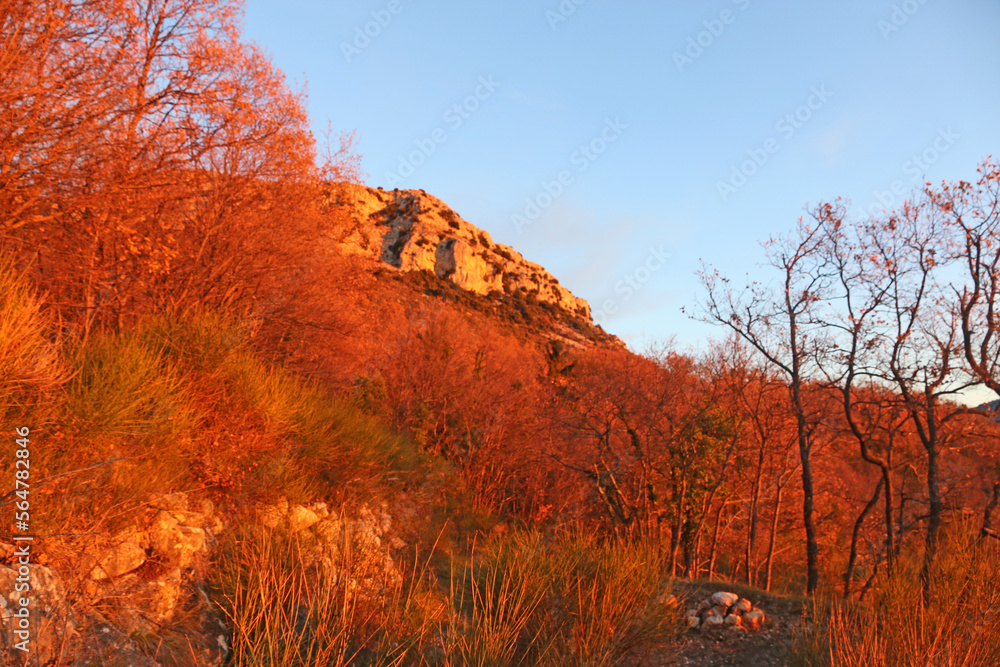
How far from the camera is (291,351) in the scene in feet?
34.8

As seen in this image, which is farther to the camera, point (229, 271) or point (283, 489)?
point (229, 271)

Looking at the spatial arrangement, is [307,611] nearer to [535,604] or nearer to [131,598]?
[131,598]

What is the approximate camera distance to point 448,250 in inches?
1972

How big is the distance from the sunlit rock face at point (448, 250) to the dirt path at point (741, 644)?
3389cm

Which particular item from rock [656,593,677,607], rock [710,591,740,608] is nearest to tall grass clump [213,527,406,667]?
rock [656,593,677,607]

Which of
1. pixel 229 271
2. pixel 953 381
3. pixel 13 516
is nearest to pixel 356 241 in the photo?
pixel 229 271

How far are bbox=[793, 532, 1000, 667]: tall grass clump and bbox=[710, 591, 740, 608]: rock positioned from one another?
2.19 metres

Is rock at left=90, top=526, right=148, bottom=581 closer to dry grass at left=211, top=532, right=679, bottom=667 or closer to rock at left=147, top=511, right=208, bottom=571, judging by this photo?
rock at left=147, top=511, right=208, bottom=571

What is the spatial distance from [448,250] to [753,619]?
45058 mm

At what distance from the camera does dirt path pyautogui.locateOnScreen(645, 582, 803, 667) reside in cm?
613

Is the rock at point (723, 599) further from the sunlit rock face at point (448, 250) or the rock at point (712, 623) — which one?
the sunlit rock face at point (448, 250)

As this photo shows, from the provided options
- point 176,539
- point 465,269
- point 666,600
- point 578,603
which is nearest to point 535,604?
point 578,603

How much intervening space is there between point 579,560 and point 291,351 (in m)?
7.36

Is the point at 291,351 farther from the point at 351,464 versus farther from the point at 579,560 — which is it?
the point at 579,560
